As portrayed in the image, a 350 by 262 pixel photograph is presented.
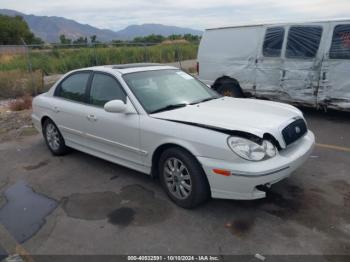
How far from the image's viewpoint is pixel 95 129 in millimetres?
4949

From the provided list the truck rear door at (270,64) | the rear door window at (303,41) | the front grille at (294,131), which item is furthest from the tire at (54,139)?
the rear door window at (303,41)

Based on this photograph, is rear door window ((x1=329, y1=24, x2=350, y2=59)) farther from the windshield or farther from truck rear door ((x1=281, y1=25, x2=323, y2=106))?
the windshield

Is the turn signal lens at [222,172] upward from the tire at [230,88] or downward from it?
upward

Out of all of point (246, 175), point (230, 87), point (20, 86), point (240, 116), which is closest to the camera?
point (246, 175)

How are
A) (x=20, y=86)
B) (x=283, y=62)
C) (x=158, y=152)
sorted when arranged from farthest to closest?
(x=20, y=86) → (x=283, y=62) → (x=158, y=152)

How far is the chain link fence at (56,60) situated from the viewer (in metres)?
12.7

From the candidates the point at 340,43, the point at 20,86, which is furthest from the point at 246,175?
the point at 20,86

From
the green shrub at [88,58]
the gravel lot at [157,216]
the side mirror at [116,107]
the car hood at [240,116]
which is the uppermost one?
the side mirror at [116,107]

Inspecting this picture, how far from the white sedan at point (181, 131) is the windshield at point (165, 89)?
0.04 feet

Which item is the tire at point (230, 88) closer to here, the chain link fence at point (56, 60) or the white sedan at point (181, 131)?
the white sedan at point (181, 131)

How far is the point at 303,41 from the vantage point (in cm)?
745

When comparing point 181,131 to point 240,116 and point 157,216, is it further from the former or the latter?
point 157,216

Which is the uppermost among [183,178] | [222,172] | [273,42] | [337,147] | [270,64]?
[273,42]

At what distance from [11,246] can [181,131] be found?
79.9 inches
